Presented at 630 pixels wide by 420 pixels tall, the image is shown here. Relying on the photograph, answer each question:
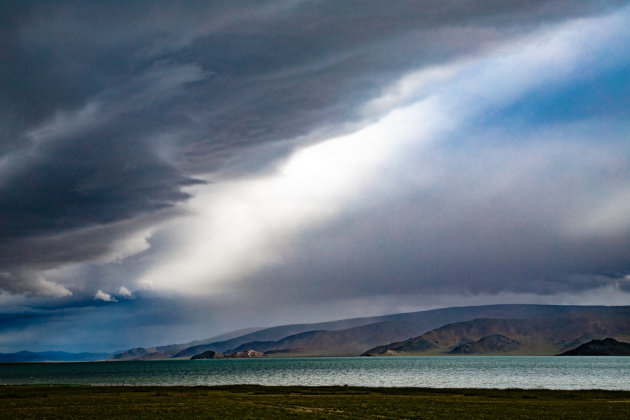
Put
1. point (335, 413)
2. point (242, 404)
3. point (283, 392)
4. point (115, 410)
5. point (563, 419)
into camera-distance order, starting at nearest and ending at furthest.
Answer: point (563, 419) < point (335, 413) < point (115, 410) < point (242, 404) < point (283, 392)

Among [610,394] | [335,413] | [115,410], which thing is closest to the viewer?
[335,413]

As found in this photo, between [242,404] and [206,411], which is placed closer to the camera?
[206,411]

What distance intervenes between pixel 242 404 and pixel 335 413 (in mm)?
15582

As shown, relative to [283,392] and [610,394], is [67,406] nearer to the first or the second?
[283,392]

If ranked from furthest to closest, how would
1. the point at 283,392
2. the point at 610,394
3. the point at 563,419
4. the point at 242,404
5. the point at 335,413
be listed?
the point at 283,392 → the point at 610,394 → the point at 242,404 → the point at 335,413 → the point at 563,419

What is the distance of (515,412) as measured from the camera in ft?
179

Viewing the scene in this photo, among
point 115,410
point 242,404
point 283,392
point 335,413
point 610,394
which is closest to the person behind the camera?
point 335,413

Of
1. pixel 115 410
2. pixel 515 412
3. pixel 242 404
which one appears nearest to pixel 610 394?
pixel 515 412

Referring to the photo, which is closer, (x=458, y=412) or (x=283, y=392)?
(x=458, y=412)

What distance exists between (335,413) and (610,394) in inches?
2058

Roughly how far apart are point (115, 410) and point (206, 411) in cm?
1118

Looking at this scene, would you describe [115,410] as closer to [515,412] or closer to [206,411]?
[206,411]

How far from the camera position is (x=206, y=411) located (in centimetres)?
5578

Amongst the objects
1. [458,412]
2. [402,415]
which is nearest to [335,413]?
[402,415]
